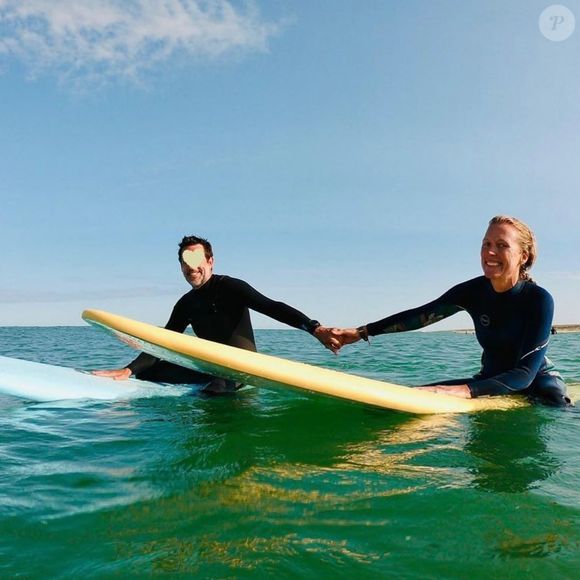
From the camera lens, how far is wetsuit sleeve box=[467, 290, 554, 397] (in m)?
4.14

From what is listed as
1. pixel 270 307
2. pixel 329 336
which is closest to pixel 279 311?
pixel 270 307

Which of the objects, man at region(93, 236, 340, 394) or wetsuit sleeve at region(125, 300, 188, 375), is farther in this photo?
wetsuit sleeve at region(125, 300, 188, 375)

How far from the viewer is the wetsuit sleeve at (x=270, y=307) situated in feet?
16.2

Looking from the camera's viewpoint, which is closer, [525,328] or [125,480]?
[125,480]

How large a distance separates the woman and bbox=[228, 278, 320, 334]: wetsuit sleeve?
0.84 m

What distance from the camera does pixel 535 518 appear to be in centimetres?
211

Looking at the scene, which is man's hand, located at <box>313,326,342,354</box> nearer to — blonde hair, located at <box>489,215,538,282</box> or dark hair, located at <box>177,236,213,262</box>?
dark hair, located at <box>177,236,213,262</box>

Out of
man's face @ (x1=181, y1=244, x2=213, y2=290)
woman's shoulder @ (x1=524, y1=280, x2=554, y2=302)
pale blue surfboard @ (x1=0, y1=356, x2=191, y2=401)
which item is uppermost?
man's face @ (x1=181, y1=244, x2=213, y2=290)

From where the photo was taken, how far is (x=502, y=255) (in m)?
4.20

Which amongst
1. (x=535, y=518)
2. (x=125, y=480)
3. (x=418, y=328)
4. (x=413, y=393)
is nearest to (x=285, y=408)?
(x=413, y=393)

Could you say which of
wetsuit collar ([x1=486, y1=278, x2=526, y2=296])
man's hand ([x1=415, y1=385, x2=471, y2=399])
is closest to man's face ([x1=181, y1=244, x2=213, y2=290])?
man's hand ([x1=415, y1=385, x2=471, y2=399])

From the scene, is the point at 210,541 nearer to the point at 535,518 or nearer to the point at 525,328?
the point at 535,518

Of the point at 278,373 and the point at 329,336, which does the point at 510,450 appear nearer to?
the point at 278,373

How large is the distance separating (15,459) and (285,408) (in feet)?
7.01
